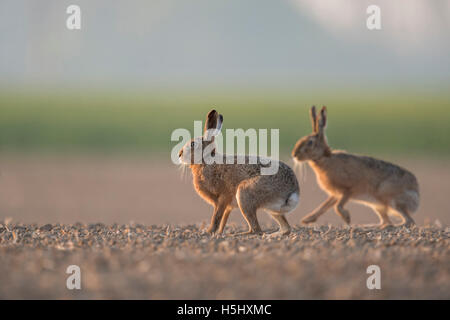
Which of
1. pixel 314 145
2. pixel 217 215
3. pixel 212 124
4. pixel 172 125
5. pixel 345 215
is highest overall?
pixel 172 125

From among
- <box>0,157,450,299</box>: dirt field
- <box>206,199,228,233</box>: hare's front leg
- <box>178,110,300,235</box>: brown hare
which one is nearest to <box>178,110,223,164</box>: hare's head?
<box>178,110,300,235</box>: brown hare

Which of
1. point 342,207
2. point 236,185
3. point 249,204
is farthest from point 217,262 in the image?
point 342,207

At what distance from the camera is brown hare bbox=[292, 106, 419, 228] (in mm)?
10375

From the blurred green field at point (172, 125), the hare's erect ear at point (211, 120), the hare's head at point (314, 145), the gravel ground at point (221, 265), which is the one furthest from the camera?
the blurred green field at point (172, 125)

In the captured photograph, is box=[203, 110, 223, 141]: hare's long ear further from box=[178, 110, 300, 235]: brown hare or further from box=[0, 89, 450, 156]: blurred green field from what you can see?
box=[0, 89, 450, 156]: blurred green field

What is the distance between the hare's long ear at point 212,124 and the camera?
28.7 feet

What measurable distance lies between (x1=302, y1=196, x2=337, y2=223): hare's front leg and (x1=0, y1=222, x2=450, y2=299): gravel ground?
8.79 ft

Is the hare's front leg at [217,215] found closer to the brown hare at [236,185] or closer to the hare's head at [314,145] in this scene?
the brown hare at [236,185]

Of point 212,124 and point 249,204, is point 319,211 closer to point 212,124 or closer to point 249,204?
point 212,124

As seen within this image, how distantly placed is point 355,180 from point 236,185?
2886 millimetres

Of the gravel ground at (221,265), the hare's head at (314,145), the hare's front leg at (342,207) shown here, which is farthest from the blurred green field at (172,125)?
the gravel ground at (221,265)

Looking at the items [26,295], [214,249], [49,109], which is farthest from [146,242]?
[49,109]

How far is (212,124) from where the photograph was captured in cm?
882

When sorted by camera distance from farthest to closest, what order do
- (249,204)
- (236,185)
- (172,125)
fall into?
(172,125)
(236,185)
(249,204)
